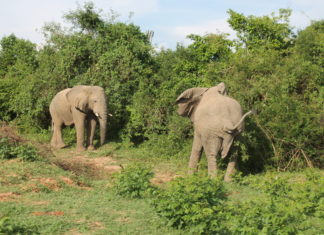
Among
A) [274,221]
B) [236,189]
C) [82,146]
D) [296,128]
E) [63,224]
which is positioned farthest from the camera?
[82,146]

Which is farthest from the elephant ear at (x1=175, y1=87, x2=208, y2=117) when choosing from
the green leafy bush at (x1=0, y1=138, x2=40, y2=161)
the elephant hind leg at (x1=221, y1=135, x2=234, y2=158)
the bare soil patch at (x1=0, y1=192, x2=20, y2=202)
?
the bare soil patch at (x1=0, y1=192, x2=20, y2=202)

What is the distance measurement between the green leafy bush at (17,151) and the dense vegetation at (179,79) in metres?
3.78

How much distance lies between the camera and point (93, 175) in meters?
10.3

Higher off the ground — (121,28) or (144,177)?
(121,28)

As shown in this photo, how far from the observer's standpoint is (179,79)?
582 inches

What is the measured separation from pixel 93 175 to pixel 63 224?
172 inches

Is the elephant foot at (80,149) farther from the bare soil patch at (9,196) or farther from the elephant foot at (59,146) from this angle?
the bare soil patch at (9,196)

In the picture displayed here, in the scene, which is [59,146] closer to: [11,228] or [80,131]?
[80,131]

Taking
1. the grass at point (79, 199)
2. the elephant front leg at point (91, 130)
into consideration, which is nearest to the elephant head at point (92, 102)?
the elephant front leg at point (91, 130)

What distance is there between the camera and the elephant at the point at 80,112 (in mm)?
13637

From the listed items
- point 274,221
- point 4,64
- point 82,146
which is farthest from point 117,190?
point 4,64

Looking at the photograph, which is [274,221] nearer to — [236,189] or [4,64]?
[236,189]

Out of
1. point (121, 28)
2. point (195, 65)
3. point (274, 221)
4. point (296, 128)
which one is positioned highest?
point (121, 28)

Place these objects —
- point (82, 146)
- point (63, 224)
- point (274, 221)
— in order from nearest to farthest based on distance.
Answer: point (274, 221), point (63, 224), point (82, 146)
